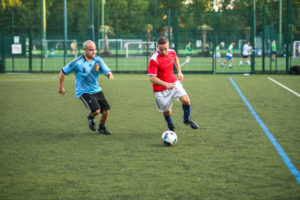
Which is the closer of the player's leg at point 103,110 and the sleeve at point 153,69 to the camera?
the sleeve at point 153,69

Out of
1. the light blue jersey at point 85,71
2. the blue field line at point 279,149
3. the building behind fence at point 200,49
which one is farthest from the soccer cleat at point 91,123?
the building behind fence at point 200,49

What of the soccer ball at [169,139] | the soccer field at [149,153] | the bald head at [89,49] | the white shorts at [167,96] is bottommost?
the soccer field at [149,153]

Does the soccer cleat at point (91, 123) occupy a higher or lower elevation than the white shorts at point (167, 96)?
lower

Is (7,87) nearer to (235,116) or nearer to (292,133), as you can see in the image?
(235,116)

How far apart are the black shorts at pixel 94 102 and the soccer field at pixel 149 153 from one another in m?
0.52

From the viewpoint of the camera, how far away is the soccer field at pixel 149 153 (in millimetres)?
5402

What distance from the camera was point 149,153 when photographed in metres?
7.26

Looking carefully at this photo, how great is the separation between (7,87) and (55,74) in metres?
7.87

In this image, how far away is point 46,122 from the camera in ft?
33.9

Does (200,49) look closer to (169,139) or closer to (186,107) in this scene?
(186,107)

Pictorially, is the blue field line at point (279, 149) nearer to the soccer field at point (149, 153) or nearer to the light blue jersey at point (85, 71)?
the soccer field at point (149, 153)

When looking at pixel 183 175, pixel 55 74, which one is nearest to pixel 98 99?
pixel 183 175

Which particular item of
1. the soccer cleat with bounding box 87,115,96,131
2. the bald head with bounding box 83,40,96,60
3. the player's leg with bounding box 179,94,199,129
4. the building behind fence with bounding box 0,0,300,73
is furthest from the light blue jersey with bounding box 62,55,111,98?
the building behind fence with bounding box 0,0,300,73

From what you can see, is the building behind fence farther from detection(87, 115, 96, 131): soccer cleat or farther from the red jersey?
the red jersey
